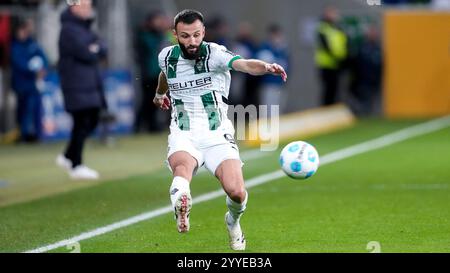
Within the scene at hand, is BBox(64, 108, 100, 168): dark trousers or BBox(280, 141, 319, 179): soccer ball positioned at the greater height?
BBox(280, 141, 319, 179): soccer ball

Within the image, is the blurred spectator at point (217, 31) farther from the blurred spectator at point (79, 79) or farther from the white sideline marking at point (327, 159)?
the blurred spectator at point (79, 79)

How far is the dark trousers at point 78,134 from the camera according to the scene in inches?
553

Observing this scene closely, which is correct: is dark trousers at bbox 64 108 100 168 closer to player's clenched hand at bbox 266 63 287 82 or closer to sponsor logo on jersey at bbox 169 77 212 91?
sponsor logo on jersey at bbox 169 77 212 91

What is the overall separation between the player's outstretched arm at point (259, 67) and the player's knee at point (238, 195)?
0.89m

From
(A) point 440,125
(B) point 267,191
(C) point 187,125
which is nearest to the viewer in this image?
(C) point 187,125

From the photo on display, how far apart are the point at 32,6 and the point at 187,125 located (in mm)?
12792

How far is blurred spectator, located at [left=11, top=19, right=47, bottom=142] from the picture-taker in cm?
1923

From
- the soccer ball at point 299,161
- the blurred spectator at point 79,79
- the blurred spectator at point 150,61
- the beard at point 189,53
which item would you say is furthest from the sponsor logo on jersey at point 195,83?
the blurred spectator at point 150,61

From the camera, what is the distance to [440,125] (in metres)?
22.9

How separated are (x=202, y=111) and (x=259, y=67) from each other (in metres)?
0.87

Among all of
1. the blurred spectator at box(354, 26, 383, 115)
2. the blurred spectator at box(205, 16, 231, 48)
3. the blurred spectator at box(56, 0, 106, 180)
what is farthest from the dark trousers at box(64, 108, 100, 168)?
the blurred spectator at box(354, 26, 383, 115)

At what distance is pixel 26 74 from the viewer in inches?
760
